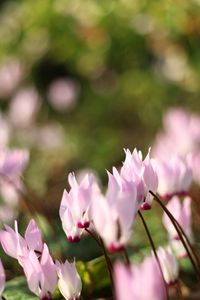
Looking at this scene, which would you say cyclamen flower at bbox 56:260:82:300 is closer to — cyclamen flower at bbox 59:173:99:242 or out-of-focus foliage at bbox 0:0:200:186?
cyclamen flower at bbox 59:173:99:242

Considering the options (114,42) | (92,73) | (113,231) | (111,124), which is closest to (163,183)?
(113,231)

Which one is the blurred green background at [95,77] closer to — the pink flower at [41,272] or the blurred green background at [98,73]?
the blurred green background at [98,73]

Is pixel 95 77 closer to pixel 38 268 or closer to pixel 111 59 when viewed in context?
pixel 111 59

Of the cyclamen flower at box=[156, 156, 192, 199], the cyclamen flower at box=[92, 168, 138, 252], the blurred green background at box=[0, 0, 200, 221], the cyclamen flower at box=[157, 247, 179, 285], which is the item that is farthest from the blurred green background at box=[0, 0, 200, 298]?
the cyclamen flower at box=[92, 168, 138, 252]

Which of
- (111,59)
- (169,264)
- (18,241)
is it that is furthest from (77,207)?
(111,59)

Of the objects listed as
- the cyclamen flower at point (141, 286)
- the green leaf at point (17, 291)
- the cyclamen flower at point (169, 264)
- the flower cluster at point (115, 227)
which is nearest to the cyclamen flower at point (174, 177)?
the flower cluster at point (115, 227)

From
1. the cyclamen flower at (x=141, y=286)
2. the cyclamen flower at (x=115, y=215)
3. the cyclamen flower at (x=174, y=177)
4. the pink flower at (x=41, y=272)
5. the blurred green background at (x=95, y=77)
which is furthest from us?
the blurred green background at (x=95, y=77)
